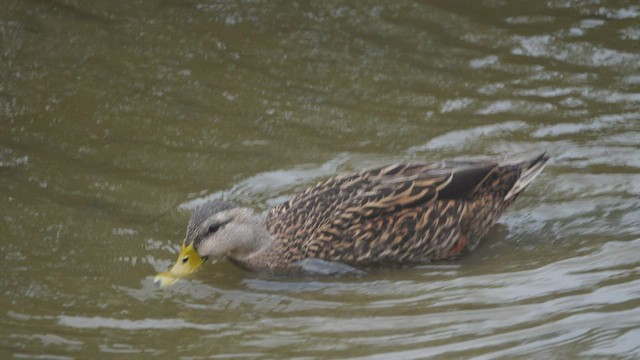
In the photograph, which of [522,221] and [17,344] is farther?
[522,221]

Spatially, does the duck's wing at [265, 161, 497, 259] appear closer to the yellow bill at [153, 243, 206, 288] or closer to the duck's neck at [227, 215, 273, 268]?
the duck's neck at [227, 215, 273, 268]

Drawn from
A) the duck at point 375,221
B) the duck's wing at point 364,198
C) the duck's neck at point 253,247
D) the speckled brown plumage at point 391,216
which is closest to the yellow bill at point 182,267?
the duck at point 375,221

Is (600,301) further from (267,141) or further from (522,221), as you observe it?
(267,141)

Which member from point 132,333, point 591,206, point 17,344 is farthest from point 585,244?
point 17,344

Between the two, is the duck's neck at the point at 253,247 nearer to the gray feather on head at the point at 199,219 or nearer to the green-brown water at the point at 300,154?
the green-brown water at the point at 300,154

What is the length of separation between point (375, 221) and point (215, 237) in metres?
1.23

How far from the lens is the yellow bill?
26.3 feet

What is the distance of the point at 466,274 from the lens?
818 centimetres

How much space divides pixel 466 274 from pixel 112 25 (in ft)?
18.1

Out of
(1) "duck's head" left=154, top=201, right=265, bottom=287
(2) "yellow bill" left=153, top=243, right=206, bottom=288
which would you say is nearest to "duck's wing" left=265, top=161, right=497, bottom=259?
(1) "duck's head" left=154, top=201, right=265, bottom=287

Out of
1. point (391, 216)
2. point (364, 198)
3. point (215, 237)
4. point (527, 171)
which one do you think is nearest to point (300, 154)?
point (364, 198)

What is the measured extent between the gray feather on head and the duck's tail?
2258 millimetres

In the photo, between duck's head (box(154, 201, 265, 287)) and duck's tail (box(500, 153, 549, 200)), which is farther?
duck's tail (box(500, 153, 549, 200))

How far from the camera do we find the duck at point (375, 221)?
340 inches
